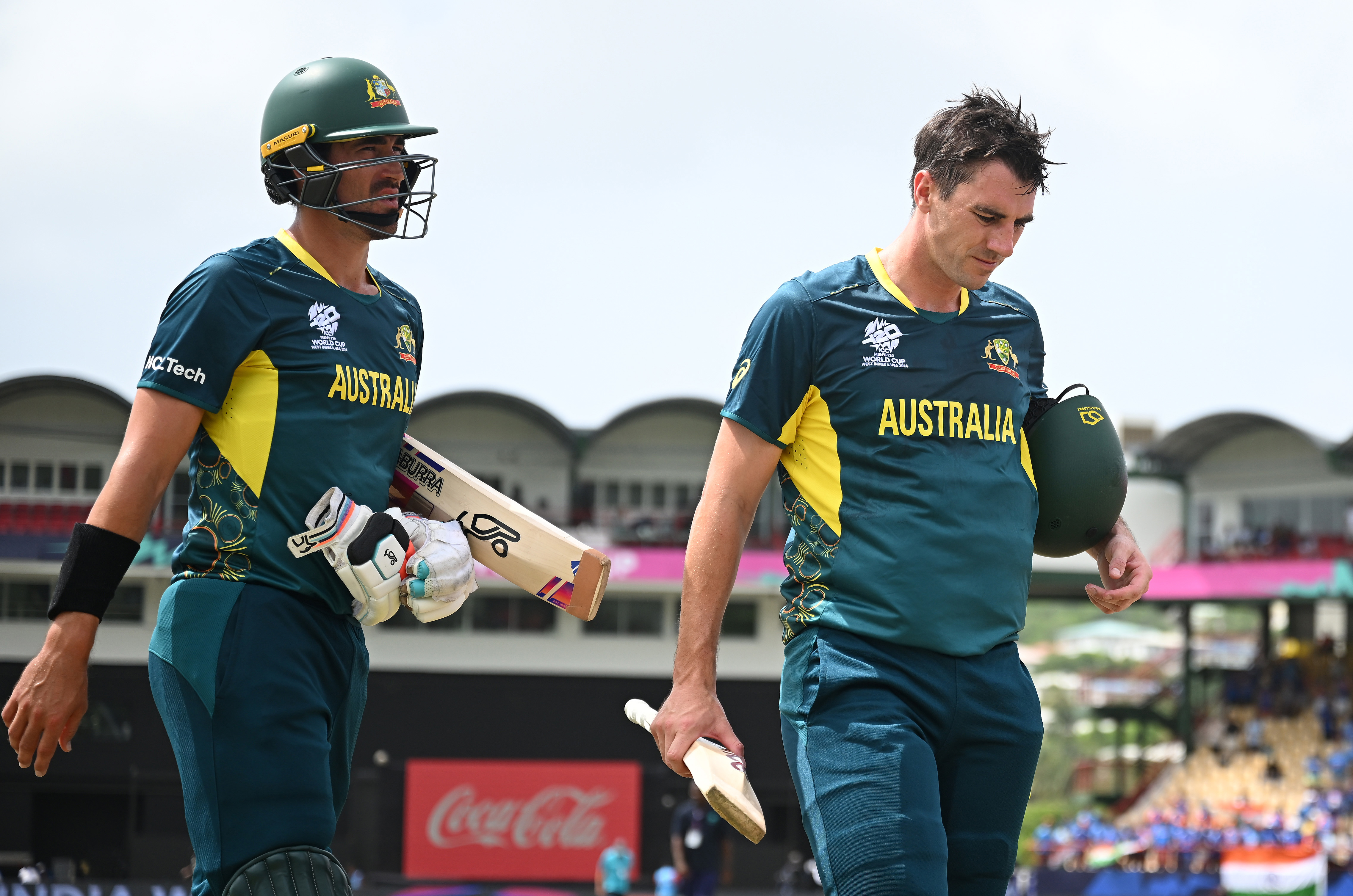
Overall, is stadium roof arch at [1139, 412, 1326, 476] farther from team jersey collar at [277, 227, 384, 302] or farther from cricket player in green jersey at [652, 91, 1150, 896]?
team jersey collar at [277, 227, 384, 302]

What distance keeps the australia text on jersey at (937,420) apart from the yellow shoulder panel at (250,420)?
52.4 inches

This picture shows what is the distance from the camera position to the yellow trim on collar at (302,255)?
317cm

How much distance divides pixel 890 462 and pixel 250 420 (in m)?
1.39

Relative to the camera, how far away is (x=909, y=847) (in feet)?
8.97

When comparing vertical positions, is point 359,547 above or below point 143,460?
below

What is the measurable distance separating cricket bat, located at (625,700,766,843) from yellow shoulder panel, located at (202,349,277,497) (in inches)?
42.6

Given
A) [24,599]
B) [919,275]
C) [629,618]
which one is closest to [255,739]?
[919,275]

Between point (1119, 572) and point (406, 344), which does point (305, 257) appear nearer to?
point (406, 344)

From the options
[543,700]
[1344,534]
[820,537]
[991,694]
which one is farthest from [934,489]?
[1344,534]

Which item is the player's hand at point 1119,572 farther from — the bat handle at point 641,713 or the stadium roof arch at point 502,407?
the stadium roof arch at point 502,407

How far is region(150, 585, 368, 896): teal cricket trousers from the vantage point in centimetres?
275

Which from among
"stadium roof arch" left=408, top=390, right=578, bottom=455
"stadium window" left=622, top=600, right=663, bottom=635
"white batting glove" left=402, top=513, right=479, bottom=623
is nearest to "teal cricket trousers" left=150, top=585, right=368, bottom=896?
"white batting glove" left=402, top=513, right=479, bottom=623

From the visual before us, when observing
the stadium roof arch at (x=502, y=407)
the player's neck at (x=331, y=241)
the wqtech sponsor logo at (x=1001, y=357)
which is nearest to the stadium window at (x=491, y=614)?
the stadium roof arch at (x=502, y=407)

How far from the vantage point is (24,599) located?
2984cm
